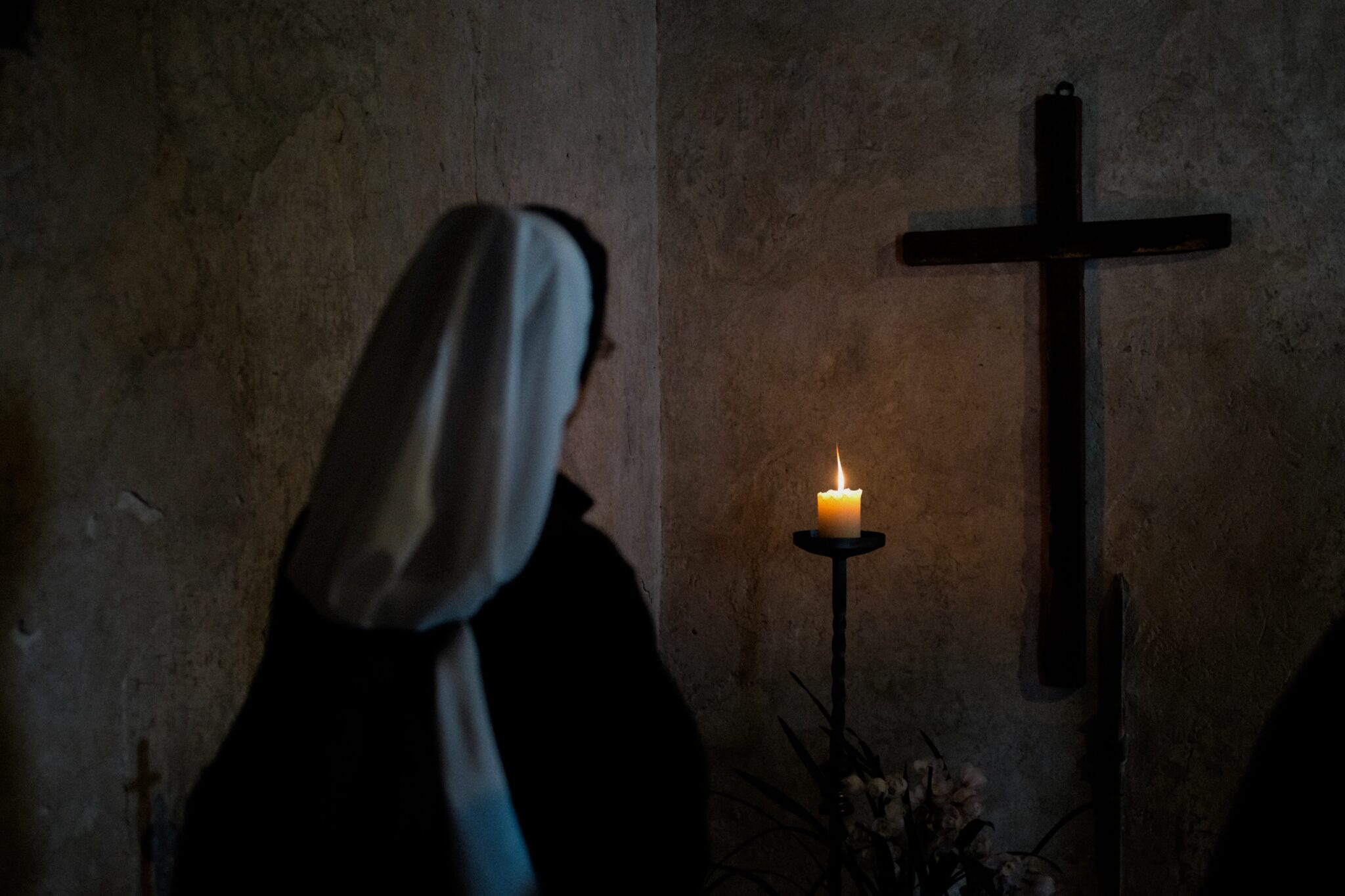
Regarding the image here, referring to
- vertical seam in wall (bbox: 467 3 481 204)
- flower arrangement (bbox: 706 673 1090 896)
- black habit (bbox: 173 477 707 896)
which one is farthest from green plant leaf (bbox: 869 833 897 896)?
vertical seam in wall (bbox: 467 3 481 204)

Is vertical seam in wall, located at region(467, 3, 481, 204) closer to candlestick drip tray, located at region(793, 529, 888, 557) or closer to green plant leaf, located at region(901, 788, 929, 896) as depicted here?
candlestick drip tray, located at region(793, 529, 888, 557)

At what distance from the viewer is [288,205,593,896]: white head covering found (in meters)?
0.77

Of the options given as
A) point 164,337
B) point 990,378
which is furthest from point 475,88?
point 990,378

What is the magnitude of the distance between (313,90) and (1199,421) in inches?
71.7

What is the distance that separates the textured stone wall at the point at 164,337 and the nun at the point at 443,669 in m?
0.22

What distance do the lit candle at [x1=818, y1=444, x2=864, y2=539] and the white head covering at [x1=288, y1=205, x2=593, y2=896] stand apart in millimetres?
961

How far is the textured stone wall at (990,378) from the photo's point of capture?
1.95 m

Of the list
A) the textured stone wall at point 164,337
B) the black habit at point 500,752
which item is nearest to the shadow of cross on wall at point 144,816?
the textured stone wall at point 164,337

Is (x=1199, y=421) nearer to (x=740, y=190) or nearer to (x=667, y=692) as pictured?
(x=740, y=190)

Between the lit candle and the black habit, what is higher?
the lit candle

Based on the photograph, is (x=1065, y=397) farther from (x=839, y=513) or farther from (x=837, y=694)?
(x=837, y=694)

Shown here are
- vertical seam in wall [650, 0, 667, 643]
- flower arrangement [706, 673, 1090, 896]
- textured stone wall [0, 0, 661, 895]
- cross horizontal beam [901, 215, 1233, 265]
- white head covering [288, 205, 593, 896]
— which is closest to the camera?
white head covering [288, 205, 593, 896]

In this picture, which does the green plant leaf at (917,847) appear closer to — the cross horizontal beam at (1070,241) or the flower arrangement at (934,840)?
the flower arrangement at (934,840)

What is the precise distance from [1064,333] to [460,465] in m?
1.64
